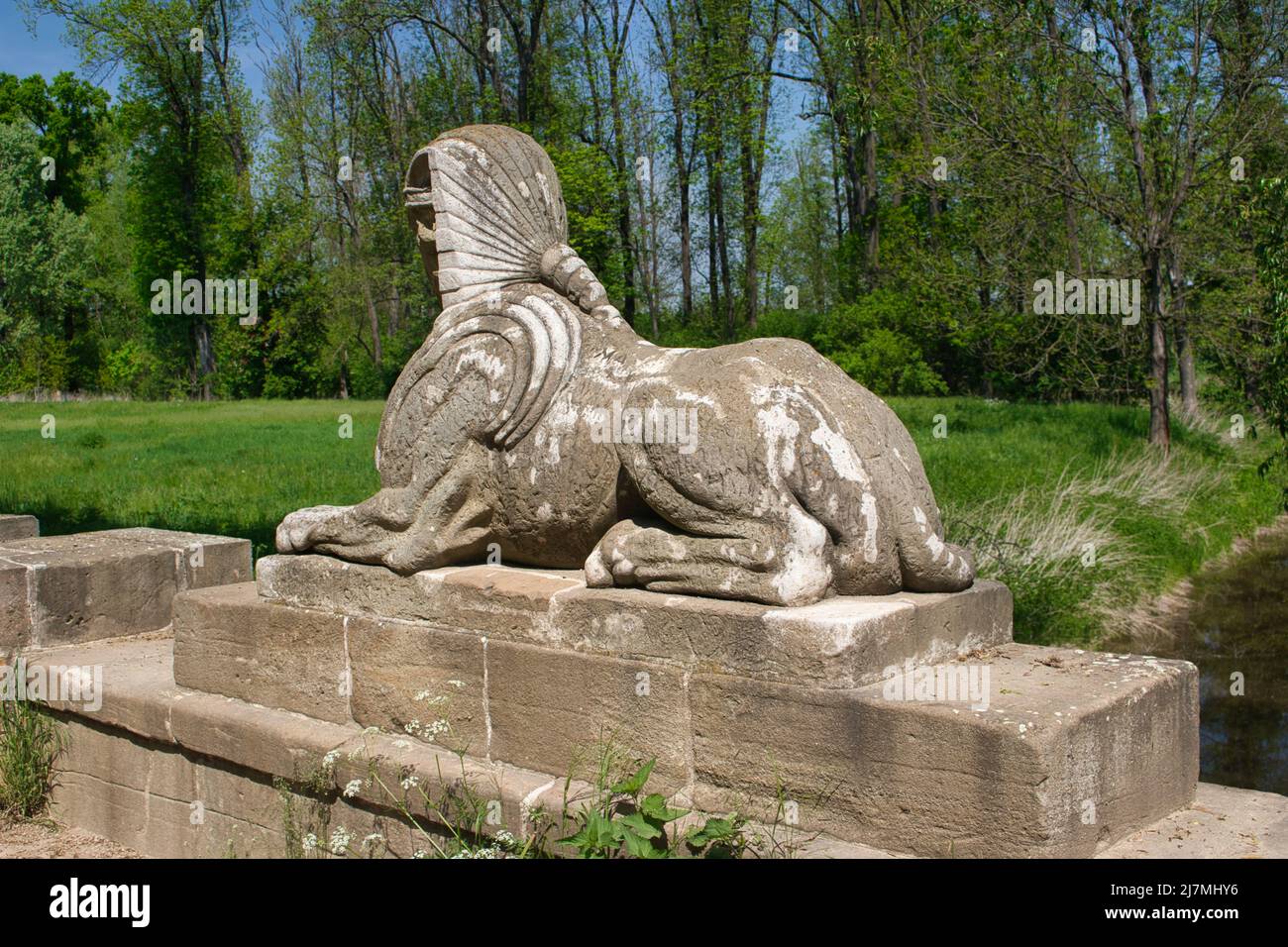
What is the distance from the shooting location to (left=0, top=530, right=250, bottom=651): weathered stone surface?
5.38 m

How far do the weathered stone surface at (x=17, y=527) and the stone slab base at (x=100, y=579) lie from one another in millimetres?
808

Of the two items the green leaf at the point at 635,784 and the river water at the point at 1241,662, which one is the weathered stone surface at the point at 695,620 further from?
the river water at the point at 1241,662

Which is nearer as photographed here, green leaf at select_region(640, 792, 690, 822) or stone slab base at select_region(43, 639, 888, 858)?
green leaf at select_region(640, 792, 690, 822)

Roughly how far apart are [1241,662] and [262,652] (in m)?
6.66

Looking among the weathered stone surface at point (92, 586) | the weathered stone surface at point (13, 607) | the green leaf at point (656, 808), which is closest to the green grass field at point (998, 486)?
the weathered stone surface at point (92, 586)

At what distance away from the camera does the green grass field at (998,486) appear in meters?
8.30

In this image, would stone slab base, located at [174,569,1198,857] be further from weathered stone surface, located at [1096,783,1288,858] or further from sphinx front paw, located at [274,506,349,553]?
sphinx front paw, located at [274,506,349,553]

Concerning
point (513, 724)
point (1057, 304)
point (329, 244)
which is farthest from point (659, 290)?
point (513, 724)

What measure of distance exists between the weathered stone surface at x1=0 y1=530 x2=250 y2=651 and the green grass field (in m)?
1.83

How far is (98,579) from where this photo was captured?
18.4 ft

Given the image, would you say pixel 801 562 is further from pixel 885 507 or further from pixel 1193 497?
pixel 1193 497

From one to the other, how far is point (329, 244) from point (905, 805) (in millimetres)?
34882

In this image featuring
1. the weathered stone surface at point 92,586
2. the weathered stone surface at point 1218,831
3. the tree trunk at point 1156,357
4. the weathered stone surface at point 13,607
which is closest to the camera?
the weathered stone surface at point 1218,831

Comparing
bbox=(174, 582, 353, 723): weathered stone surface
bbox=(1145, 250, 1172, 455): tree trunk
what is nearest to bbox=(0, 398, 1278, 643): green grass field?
bbox=(1145, 250, 1172, 455): tree trunk
